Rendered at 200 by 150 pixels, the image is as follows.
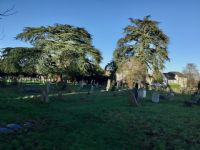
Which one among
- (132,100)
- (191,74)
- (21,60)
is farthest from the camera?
(191,74)

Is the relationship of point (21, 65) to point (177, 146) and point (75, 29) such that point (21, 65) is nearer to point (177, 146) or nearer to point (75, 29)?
point (75, 29)

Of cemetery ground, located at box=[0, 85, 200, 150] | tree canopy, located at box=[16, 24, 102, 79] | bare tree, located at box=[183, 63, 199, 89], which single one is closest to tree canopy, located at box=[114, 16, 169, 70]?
tree canopy, located at box=[16, 24, 102, 79]

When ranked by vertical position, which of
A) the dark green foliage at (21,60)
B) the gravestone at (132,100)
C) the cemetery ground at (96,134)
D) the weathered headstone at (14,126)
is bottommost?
the cemetery ground at (96,134)

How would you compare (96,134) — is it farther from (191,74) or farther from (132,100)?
(191,74)

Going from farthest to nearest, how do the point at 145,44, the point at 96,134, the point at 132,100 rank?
the point at 145,44, the point at 132,100, the point at 96,134

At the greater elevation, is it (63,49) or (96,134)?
(63,49)

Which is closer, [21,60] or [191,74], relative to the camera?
[21,60]

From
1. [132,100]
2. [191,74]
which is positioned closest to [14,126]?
[132,100]

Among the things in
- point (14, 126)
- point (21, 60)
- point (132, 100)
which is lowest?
point (14, 126)

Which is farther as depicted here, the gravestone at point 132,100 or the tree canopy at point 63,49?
the tree canopy at point 63,49

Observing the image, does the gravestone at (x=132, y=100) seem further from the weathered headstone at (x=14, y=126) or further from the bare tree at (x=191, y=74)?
the bare tree at (x=191, y=74)

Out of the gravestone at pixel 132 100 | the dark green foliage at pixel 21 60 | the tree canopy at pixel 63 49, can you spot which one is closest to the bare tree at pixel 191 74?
the tree canopy at pixel 63 49

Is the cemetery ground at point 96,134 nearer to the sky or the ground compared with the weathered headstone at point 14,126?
nearer to the ground

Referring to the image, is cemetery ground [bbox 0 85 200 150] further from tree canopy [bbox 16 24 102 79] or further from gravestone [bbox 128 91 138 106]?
tree canopy [bbox 16 24 102 79]
